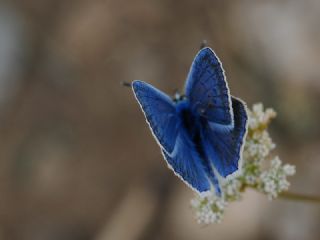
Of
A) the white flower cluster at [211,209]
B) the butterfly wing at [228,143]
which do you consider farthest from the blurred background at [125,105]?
the butterfly wing at [228,143]

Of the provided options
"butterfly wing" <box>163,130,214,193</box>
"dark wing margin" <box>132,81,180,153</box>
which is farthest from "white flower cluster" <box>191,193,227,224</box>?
"dark wing margin" <box>132,81,180,153</box>

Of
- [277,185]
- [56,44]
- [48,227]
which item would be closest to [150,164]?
[48,227]

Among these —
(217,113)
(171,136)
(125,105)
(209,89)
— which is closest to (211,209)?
(171,136)

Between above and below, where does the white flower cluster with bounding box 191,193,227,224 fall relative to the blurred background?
below

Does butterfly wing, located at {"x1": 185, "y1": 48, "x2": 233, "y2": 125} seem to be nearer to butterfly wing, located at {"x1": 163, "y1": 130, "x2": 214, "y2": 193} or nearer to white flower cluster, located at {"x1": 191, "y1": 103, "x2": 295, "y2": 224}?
butterfly wing, located at {"x1": 163, "y1": 130, "x2": 214, "y2": 193}

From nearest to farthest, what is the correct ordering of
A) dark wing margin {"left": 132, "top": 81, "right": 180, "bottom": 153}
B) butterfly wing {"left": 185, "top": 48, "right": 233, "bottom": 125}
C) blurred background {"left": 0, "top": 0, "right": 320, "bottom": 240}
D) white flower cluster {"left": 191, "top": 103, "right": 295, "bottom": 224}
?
butterfly wing {"left": 185, "top": 48, "right": 233, "bottom": 125}, dark wing margin {"left": 132, "top": 81, "right": 180, "bottom": 153}, white flower cluster {"left": 191, "top": 103, "right": 295, "bottom": 224}, blurred background {"left": 0, "top": 0, "right": 320, "bottom": 240}

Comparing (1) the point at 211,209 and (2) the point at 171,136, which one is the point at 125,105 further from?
(2) the point at 171,136

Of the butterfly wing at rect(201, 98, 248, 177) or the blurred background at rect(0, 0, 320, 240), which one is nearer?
the butterfly wing at rect(201, 98, 248, 177)
